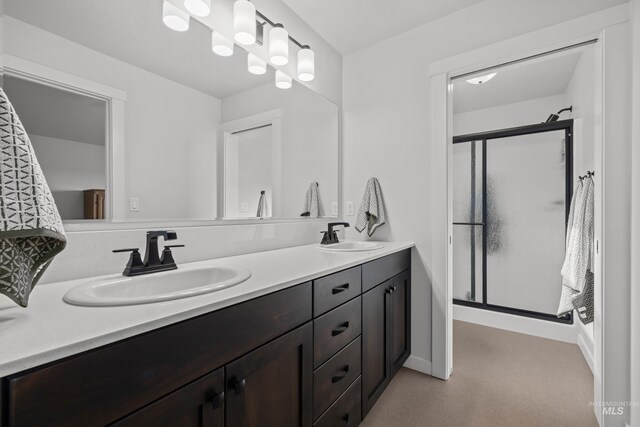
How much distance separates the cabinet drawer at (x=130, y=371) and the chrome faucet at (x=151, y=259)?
0.47 meters

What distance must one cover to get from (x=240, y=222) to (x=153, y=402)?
3.44ft

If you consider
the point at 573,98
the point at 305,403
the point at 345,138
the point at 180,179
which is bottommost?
the point at 305,403

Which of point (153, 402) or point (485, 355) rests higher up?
point (153, 402)

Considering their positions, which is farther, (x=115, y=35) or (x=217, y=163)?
(x=217, y=163)

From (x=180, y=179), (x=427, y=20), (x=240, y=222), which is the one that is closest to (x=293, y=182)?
(x=240, y=222)

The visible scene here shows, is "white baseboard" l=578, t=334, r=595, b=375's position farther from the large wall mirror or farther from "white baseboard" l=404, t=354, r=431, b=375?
the large wall mirror

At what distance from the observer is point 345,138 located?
240 cm

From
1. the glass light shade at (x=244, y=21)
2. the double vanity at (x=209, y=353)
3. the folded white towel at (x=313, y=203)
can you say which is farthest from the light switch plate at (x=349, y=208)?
the glass light shade at (x=244, y=21)

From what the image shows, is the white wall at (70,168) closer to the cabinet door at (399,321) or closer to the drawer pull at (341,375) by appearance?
the drawer pull at (341,375)

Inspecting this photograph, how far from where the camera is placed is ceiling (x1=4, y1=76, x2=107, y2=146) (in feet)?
2.99

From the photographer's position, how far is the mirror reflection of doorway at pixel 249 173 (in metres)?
1.57

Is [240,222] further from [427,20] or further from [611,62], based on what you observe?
[611,62]

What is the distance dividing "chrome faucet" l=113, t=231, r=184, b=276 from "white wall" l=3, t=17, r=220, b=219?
6.8 inches

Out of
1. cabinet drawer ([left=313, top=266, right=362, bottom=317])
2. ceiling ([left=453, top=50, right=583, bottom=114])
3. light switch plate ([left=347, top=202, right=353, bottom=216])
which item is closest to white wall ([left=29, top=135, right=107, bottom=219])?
cabinet drawer ([left=313, top=266, right=362, bottom=317])
